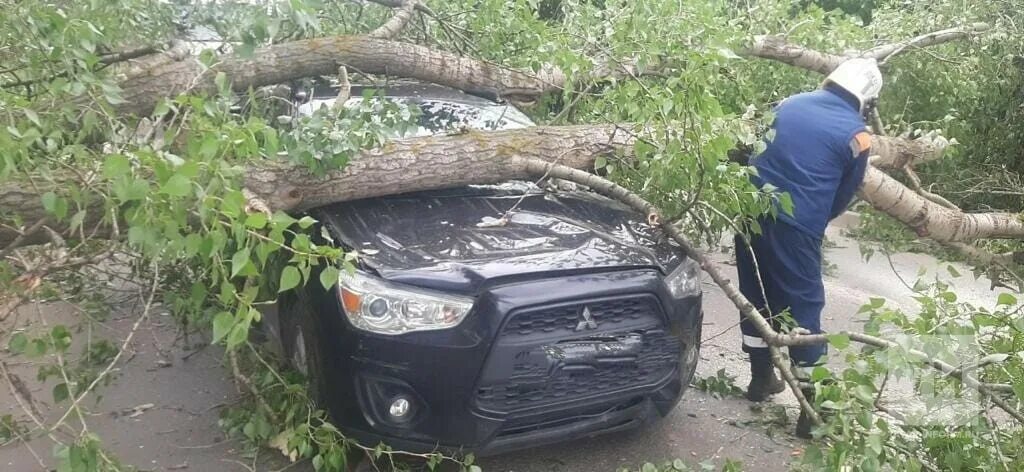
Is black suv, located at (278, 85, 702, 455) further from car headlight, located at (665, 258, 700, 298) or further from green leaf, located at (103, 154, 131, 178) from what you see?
green leaf, located at (103, 154, 131, 178)

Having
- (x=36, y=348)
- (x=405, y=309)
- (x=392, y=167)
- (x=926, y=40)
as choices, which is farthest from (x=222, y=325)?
(x=926, y=40)

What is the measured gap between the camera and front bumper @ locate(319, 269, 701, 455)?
114 inches

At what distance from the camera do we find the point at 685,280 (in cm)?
339

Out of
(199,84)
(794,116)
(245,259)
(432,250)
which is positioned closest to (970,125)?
(794,116)

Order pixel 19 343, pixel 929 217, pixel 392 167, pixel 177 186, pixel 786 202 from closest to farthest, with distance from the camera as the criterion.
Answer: pixel 177 186
pixel 19 343
pixel 786 202
pixel 392 167
pixel 929 217

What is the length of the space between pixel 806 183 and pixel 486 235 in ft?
5.25

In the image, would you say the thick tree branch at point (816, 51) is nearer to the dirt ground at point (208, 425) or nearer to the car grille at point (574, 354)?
the dirt ground at point (208, 425)

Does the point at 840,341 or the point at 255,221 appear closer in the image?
the point at 255,221

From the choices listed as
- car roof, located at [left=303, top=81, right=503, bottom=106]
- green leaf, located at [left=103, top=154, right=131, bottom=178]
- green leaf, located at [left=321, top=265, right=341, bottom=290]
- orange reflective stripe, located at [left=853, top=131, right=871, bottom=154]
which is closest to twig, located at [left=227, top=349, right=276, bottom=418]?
green leaf, located at [left=321, top=265, right=341, bottom=290]

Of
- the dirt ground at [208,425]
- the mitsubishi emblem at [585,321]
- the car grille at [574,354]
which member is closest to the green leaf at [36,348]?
the dirt ground at [208,425]

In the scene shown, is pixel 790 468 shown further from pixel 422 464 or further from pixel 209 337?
pixel 209 337

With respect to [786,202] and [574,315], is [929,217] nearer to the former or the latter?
[786,202]

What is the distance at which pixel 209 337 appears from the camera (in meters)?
4.45

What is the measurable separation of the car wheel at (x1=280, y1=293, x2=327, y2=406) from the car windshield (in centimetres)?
126
